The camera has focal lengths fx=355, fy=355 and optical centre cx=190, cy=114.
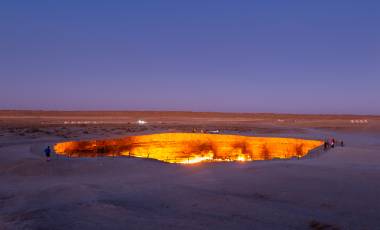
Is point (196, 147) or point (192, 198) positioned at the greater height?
point (192, 198)

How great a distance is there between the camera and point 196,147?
32531 mm

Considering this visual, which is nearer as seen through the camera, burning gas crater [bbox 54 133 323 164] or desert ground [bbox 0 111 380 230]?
desert ground [bbox 0 111 380 230]

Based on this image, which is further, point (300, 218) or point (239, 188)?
point (239, 188)

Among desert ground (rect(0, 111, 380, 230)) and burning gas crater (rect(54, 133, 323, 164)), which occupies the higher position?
desert ground (rect(0, 111, 380, 230))

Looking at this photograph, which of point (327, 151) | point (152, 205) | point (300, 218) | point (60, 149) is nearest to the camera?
point (300, 218)

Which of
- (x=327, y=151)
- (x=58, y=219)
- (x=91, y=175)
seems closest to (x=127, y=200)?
(x=58, y=219)

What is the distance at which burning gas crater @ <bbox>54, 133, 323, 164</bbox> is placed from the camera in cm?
2850

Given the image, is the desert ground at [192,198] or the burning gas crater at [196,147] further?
the burning gas crater at [196,147]

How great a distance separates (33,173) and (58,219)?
9497mm

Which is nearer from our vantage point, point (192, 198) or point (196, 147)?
point (192, 198)

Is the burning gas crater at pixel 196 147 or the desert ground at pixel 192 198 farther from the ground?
the desert ground at pixel 192 198

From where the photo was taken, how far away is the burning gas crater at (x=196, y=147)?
28500 mm

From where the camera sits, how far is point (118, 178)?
47.9 feet

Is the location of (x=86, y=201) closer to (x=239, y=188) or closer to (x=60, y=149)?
(x=239, y=188)
